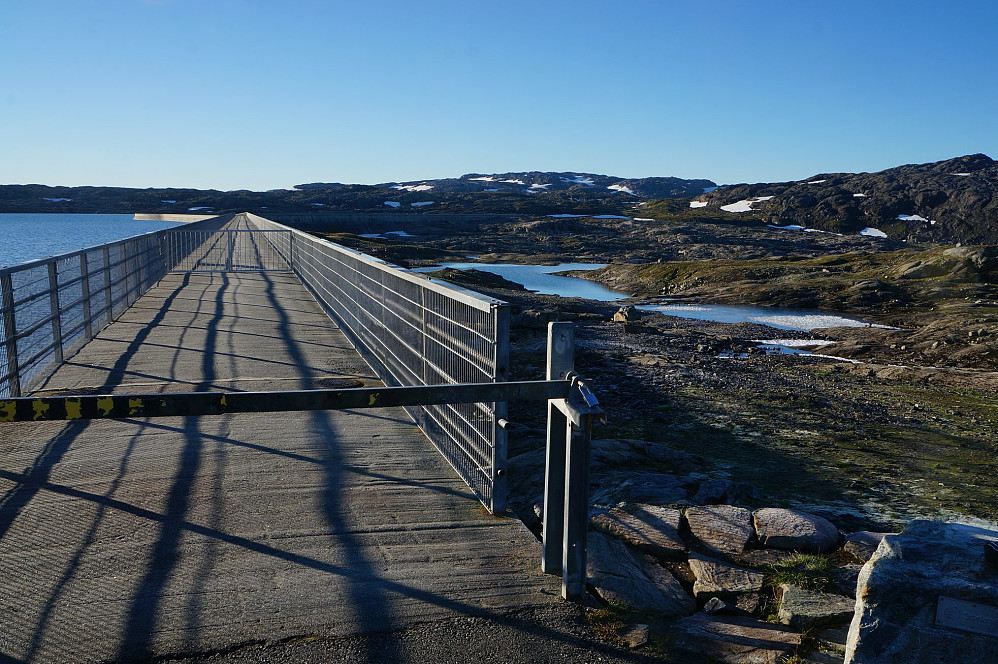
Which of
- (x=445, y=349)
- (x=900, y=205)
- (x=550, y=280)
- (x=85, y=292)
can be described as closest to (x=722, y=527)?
(x=445, y=349)

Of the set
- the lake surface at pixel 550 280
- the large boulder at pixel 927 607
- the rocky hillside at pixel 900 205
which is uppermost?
the rocky hillside at pixel 900 205

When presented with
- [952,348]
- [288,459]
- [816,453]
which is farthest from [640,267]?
[288,459]

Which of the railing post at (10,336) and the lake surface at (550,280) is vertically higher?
the railing post at (10,336)

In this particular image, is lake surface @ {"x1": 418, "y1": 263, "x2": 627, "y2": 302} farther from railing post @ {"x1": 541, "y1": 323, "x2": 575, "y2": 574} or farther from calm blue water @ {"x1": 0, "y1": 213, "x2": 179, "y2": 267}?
railing post @ {"x1": 541, "y1": 323, "x2": 575, "y2": 574}

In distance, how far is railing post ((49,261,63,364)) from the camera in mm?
8680

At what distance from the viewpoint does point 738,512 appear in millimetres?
5105

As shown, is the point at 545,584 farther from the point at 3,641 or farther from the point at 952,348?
the point at 952,348

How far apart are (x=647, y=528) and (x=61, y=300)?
25.9 ft

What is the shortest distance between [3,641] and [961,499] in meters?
9.02

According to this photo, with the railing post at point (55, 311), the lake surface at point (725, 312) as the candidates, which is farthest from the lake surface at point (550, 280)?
the railing post at point (55, 311)

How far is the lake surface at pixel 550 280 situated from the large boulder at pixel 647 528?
101 ft

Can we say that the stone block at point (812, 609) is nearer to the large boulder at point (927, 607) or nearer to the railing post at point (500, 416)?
the large boulder at point (927, 607)

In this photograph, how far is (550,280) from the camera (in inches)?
1911

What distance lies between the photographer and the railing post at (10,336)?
7.23 metres
